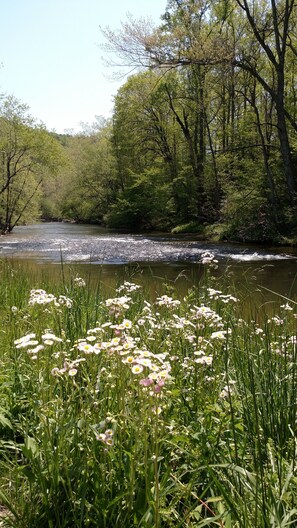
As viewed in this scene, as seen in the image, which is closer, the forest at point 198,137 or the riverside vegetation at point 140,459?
the riverside vegetation at point 140,459

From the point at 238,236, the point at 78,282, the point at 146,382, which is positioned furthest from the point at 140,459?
the point at 238,236

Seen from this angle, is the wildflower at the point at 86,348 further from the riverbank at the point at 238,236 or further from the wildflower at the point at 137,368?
the riverbank at the point at 238,236

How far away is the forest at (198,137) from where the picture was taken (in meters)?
19.6

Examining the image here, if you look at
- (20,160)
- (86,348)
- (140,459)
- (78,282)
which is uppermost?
(20,160)

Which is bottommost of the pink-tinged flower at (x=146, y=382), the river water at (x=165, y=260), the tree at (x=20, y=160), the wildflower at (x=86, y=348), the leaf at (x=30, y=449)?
the river water at (x=165, y=260)

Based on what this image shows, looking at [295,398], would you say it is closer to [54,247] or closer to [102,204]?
[54,247]

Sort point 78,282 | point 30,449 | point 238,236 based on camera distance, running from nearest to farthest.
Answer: point 30,449 < point 78,282 < point 238,236

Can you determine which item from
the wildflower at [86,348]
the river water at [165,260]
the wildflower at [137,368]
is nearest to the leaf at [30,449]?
the wildflower at [86,348]

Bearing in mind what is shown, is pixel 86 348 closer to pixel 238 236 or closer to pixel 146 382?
pixel 146 382

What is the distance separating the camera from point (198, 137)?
35.2 metres

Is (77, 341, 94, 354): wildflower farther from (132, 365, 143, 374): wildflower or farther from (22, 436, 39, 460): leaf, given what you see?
(22, 436, 39, 460): leaf

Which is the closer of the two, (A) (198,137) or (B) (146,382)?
(B) (146,382)

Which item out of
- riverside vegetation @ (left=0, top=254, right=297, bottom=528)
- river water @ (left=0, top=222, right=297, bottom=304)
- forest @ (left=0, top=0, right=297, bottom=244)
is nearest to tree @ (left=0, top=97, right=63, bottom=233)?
forest @ (left=0, top=0, right=297, bottom=244)

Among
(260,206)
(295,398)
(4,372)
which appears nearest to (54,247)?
(260,206)
